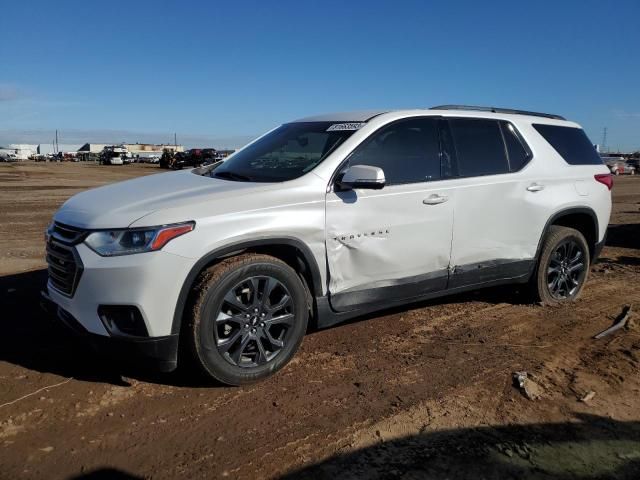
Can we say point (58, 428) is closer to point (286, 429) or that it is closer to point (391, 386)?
point (286, 429)

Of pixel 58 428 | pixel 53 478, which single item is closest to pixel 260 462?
pixel 53 478

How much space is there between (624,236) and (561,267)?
220 inches

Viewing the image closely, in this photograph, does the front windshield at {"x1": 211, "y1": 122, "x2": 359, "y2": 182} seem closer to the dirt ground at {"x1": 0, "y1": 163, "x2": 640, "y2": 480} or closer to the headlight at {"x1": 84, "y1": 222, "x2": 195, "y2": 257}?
the headlight at {"x1": 84, "y1": 222, "x2": 195, "y2": 257}

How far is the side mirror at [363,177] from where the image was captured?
12.4 feet

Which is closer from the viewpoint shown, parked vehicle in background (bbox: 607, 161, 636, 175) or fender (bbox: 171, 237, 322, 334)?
fender (bbox: 171, 237, 322, 334)

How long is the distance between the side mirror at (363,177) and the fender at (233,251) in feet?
1.84

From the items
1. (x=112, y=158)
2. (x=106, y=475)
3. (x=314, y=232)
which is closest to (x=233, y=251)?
(x=314, y=232)

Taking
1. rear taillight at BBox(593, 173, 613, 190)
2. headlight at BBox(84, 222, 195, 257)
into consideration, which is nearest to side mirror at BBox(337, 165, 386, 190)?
headlight at BBox(84, 222, 195, 257)

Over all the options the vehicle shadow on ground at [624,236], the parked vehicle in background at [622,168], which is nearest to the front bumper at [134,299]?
the vehicle shadow on ground at [624,236]

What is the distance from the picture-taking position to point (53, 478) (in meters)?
2.69

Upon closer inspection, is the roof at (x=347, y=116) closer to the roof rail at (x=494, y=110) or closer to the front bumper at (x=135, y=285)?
the roof rail at (x=494, y=110)

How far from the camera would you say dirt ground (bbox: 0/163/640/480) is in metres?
2.82

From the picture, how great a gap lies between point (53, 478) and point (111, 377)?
3.76ft

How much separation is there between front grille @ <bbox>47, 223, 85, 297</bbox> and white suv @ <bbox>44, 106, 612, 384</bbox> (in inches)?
0.6
